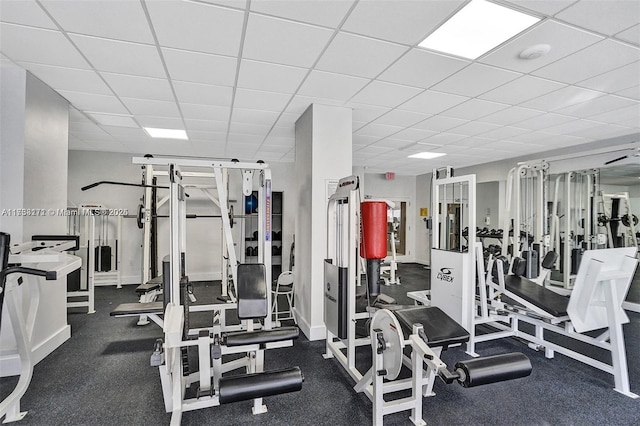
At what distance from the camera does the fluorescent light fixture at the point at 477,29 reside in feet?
6.17

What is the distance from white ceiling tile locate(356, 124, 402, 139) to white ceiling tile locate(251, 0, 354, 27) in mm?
2405

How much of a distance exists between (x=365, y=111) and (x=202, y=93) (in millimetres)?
1816

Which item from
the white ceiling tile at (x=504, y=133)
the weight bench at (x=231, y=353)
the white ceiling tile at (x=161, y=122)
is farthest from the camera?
the white ceiling tile at (x=504, y=133)

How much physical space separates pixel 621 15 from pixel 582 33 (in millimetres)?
209

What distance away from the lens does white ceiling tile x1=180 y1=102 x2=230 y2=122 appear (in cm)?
356

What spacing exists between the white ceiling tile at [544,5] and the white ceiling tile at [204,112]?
9.44 feet

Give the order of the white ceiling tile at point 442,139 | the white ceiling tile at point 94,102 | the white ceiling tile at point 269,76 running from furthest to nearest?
the white ceiling tile at point 442,139, the white ceiling tile at point 94,102, the white ceiling tile at point 269,76

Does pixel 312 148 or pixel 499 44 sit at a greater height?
pixel 499 44

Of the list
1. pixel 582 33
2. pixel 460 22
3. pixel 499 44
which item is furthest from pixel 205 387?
pixel 582 33

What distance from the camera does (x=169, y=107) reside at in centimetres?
358

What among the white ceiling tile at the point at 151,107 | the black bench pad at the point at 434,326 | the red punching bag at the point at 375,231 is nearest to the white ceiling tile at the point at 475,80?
the red punching bag at the point at 375,231

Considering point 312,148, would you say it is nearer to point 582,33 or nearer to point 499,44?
point 499,44

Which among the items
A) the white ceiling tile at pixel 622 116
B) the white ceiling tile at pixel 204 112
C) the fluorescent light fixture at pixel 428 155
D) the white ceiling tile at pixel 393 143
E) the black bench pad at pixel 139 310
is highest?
the white ceiling tile at pixel 204 112

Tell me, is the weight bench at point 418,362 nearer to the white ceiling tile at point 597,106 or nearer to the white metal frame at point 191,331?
the white metal frame at point 191,331
